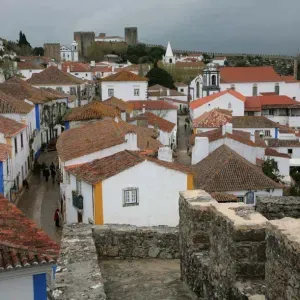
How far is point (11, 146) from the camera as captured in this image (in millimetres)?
24203

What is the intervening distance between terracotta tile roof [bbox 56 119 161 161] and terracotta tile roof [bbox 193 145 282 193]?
278 centimetres

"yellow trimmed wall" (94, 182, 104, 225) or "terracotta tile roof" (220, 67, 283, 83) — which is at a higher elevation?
"terracotta tile roof" (220, 67, 283, 83)

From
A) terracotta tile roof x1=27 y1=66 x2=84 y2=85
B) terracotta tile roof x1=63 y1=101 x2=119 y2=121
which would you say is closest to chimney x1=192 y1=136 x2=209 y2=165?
terracotta tile roof x1=63 y1=101 x2=119 y2=121

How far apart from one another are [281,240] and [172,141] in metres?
37.9

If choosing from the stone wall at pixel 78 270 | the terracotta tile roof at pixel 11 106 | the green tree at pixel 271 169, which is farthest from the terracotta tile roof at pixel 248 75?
the stone wall at pixel 78 270

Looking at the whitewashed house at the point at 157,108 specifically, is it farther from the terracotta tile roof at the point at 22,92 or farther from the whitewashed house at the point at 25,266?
the whitewashed house at the point at 25,266

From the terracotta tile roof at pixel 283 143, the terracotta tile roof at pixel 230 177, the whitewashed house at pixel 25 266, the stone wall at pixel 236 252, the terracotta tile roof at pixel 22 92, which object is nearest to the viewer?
the stone wall at pixel 236 252

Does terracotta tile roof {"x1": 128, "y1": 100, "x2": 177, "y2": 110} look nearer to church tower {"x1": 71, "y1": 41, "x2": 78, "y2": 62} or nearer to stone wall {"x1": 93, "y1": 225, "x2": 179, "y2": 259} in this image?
stone wall {"x1": 93, "y1": 225, "x2": 179, "y2": 259}

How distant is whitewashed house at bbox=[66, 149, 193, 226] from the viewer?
16.4 meters

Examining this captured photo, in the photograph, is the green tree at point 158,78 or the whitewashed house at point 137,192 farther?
the green tree at point 158,78

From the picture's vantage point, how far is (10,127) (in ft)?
84.1

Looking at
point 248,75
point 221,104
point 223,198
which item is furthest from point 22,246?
point 248,75

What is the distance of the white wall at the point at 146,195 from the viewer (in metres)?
16.4

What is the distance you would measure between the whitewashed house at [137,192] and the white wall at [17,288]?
9.21 m
